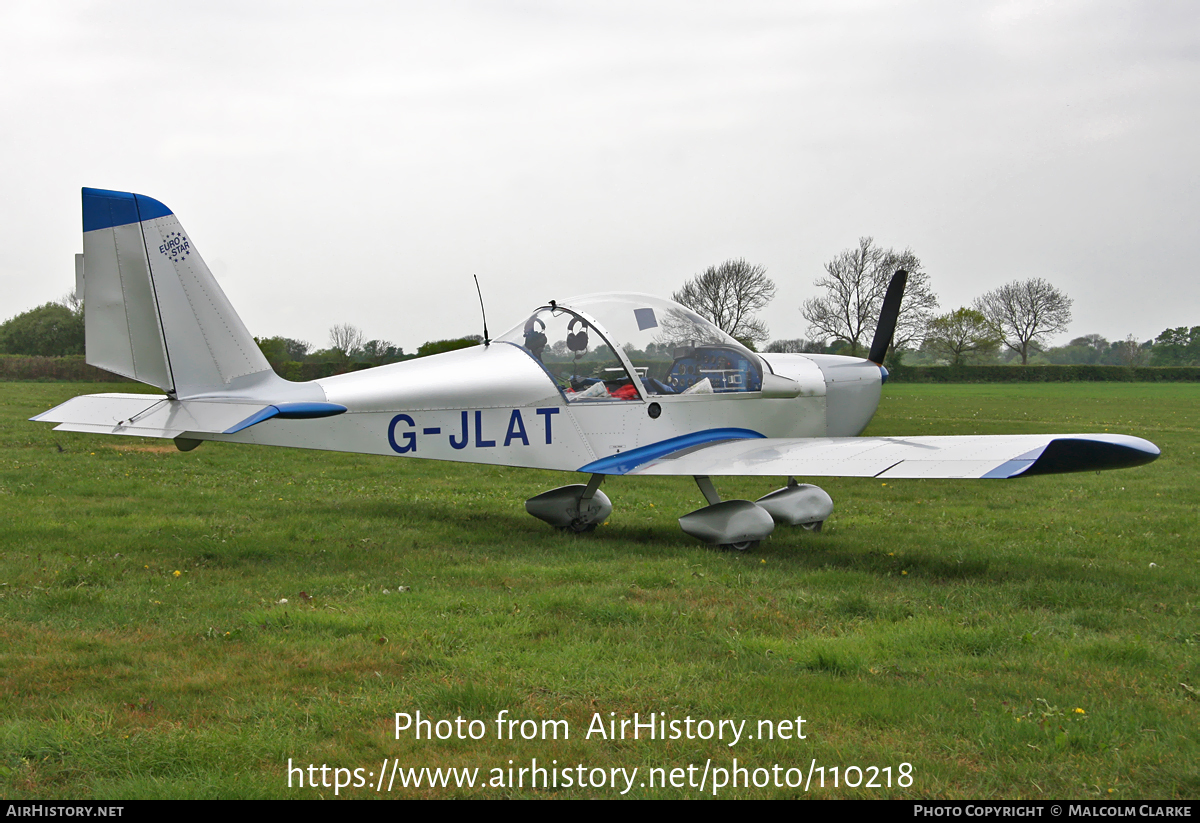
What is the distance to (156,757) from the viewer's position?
10.9 feet

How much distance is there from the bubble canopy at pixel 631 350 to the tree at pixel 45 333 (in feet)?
143

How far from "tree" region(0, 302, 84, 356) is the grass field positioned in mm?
42813

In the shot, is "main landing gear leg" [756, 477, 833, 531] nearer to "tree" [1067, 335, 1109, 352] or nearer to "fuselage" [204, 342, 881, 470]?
"fuselage" [204, 342, 881, 470]

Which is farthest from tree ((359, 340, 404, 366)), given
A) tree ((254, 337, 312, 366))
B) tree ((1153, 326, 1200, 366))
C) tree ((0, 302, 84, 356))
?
tree ((1153, 326, 1200, 366))

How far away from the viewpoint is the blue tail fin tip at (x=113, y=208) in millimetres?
6504

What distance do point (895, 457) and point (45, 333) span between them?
5318 centimetres

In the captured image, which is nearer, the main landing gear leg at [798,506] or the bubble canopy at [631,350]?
the bubble canopy at [631,350]

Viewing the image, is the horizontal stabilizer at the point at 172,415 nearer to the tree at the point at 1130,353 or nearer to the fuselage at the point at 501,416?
the fuselage at the point at 501,416

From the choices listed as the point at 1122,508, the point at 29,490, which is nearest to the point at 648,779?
the point at 1122,508

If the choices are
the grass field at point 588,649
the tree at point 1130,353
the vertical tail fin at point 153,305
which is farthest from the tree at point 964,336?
the vertical tail fin at point 153,305

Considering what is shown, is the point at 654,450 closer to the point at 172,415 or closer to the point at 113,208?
the point at 172,415

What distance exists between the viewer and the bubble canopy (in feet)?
26.0
